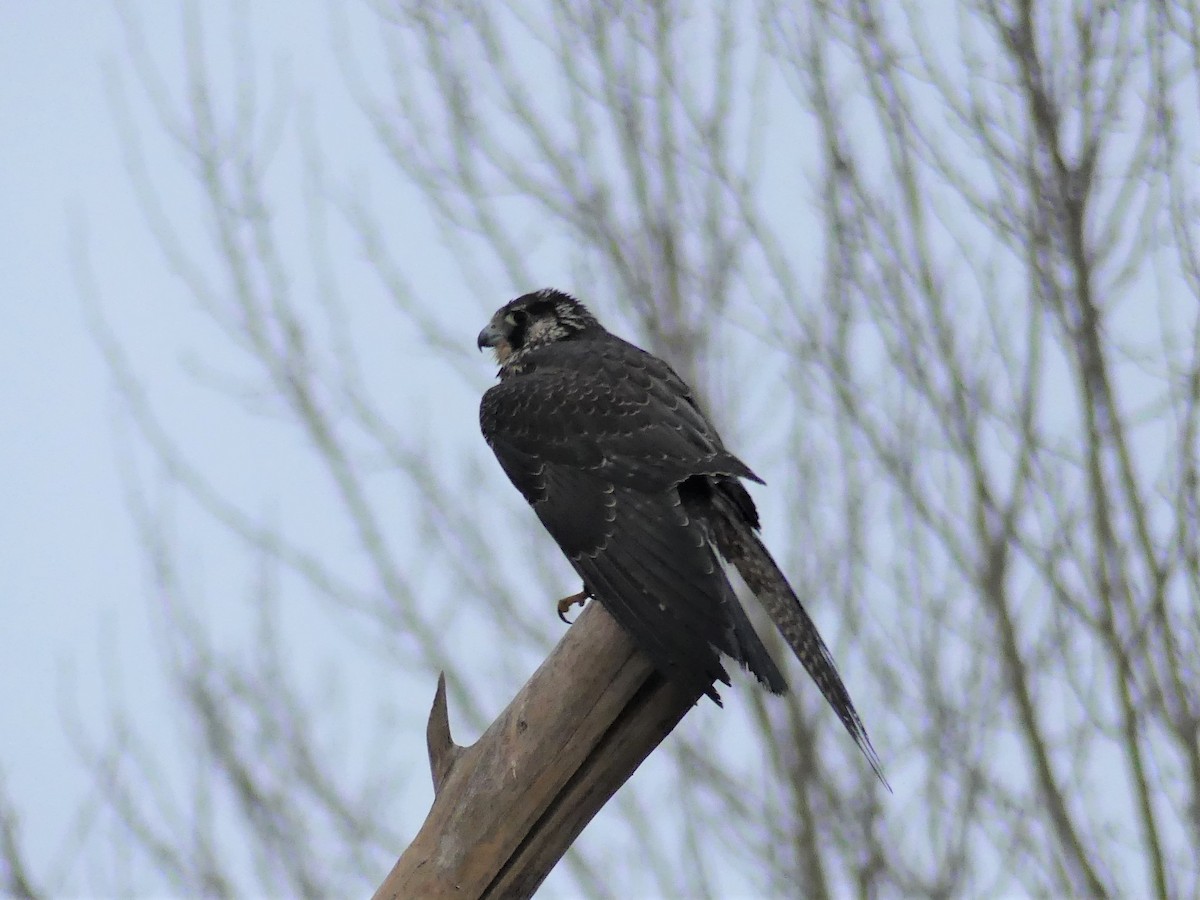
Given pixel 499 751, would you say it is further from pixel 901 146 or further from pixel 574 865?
pixel 901 146

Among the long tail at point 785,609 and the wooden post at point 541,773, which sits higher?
the long tail at point 785,609

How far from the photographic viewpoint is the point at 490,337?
16.2ft

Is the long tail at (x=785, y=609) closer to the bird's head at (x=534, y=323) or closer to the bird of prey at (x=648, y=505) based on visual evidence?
the bird of prey at (x=648, y=505)

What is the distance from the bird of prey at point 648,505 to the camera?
10.7 ft

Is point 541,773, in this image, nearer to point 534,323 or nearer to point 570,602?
point 570,602

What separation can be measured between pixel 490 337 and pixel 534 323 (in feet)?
0.50

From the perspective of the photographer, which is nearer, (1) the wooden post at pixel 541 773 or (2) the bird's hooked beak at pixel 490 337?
(1) the wooden post at pixel 541 773

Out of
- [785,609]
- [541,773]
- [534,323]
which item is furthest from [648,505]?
[534,323]

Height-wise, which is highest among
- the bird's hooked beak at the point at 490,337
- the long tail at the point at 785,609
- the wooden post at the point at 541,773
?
the bird's hooked beak at the point at 490,337

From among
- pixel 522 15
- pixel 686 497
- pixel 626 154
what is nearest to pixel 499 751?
pixel 686 497

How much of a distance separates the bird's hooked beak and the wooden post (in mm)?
1851

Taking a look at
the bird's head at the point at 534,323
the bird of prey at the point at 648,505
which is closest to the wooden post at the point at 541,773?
the bird of prey at the point at 648,505

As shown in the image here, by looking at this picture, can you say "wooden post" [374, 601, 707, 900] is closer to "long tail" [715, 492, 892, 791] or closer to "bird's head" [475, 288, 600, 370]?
"long tail" [715, 492, 892, 791]

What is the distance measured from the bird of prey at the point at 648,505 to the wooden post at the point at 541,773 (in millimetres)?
119
